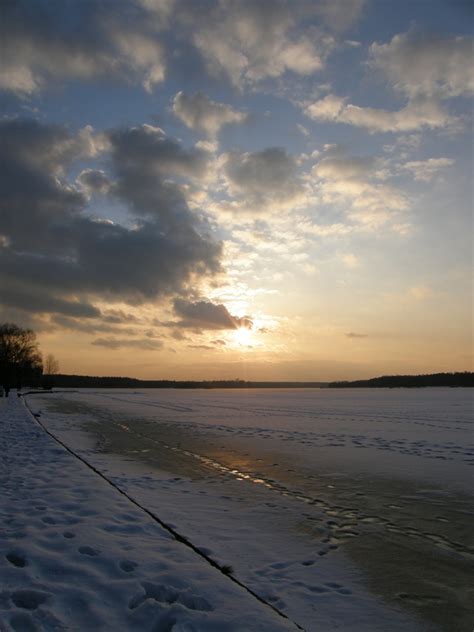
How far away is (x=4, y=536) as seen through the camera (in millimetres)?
5906

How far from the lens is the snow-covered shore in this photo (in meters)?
4.02

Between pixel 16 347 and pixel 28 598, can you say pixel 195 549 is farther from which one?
pixel 16 347

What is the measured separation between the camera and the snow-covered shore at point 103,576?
402cm

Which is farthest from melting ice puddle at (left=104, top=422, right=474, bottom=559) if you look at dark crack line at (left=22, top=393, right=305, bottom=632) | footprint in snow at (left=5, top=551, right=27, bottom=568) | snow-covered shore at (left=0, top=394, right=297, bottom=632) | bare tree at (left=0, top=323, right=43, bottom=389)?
bare tree at (left=0, top=323, right=43, bottom=389)

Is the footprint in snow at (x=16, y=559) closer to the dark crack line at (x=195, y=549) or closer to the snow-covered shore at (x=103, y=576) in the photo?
the snow-covered shore at (x=103, y=576)

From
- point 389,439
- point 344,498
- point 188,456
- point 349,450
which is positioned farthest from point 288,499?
point 389,439

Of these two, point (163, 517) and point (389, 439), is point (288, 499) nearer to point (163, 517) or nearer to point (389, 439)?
point (163, 517)

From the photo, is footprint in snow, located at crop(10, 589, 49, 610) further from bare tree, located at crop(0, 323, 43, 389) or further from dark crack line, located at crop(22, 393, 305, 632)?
bare tree, located at crop(0, 323, 43, 389)

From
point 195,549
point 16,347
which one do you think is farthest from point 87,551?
point 16,347

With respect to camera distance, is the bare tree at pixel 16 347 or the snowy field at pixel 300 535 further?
the bare tree at pixel 16 347

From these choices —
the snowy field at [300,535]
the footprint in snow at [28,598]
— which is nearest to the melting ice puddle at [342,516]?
the snowy field at [300,535]

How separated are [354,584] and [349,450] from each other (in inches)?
424

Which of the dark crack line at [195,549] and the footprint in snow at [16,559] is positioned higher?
the footprint in snow at [16,559]

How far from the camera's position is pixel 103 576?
4.87 m
